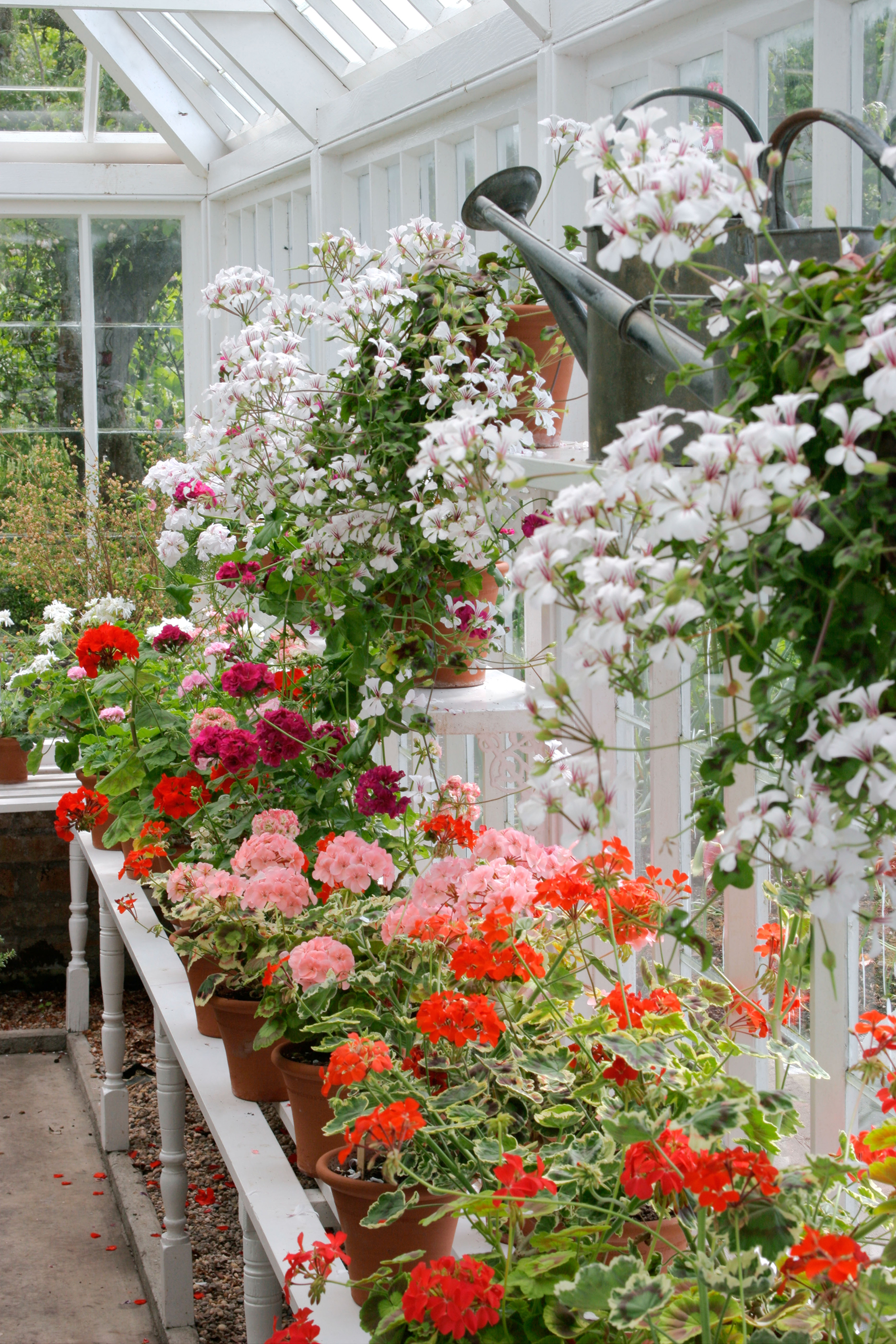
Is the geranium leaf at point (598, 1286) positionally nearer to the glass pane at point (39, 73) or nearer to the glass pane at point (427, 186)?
the glass pane at point (427, 186)

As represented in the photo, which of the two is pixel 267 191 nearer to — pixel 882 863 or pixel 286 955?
pixel 286 955

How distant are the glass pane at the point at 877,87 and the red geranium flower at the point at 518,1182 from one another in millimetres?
982

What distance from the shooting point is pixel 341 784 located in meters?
1.72

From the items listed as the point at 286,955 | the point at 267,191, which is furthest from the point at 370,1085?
the point at 267,191

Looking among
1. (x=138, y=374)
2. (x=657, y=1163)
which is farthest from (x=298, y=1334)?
(x=138, y=374)

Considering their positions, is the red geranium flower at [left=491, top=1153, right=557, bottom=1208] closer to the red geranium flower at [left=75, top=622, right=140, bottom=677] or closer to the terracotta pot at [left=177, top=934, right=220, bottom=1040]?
the terracotta pot at [left=177, top=934, right=220, bottom=1040]

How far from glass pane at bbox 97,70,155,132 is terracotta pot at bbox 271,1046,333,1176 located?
4.01 meters

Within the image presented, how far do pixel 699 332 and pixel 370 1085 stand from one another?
29.0 inches

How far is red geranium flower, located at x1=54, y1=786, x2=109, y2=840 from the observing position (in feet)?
8.83

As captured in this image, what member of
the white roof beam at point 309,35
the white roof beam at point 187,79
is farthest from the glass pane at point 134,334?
the white roof beam at point 309,35

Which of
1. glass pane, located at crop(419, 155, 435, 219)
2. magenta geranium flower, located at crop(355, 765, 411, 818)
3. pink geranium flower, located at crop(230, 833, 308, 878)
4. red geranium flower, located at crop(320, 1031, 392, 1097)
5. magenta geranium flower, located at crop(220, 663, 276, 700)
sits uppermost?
glass pane, located at crop(419, 155, 435, 219)

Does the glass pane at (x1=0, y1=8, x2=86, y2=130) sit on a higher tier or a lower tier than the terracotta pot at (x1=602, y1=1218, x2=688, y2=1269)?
higher

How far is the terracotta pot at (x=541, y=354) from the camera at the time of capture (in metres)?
1.53

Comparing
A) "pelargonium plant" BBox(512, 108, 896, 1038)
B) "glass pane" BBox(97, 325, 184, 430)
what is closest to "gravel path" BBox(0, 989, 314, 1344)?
"pelargonium plant" BBox(512, 108, 896, 1038)
